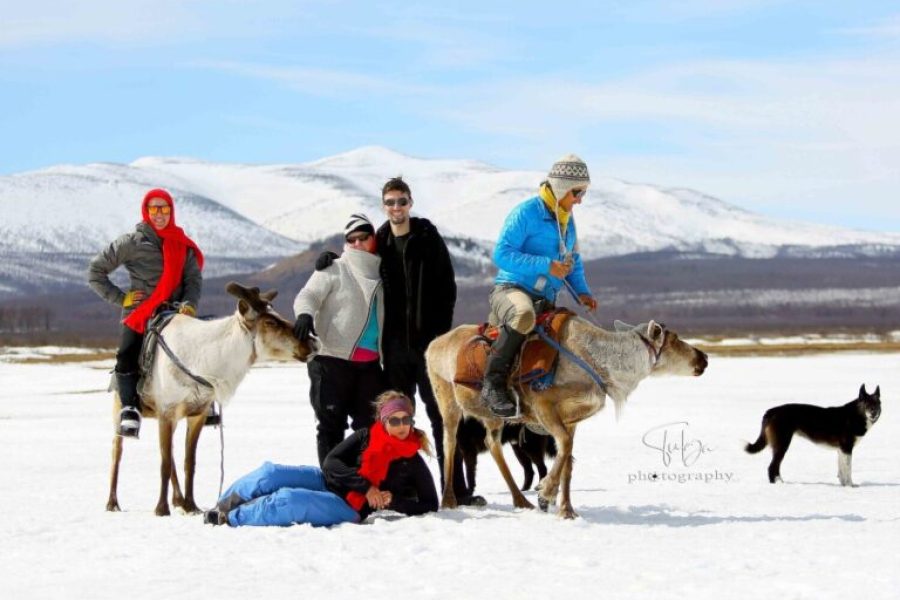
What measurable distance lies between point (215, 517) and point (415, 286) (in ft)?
6.52

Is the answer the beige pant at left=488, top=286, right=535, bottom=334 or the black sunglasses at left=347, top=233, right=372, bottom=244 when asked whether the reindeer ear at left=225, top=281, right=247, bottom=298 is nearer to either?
the black sunglasses at left=347, top=233, right=372, bottom=244

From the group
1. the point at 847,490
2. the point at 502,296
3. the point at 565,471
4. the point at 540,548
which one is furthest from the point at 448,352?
the point at 847,490

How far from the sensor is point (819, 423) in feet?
36.6

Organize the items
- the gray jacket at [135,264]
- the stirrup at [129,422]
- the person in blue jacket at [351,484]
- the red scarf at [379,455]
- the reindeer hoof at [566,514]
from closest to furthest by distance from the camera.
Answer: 1. the person in blue jacket at [351,484]
2. the red scarf at [379,455]
3. the reindeer hoof at [566,514]
4. the stirrup at [129,422]
5. the gray jacket at [135,264]

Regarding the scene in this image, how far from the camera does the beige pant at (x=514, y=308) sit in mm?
7711

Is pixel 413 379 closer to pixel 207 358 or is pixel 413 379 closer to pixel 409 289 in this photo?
pixel 409 289

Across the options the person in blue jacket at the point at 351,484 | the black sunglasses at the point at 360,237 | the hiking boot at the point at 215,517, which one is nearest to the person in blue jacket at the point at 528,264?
the person in blue jacket at the point at 351,484

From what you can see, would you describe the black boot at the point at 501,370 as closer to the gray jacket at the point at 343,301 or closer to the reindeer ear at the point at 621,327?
the reindeer ear at the point at 621,327

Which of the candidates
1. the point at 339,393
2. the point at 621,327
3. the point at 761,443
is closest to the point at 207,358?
the point at 339,393

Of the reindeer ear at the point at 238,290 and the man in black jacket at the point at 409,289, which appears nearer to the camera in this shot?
the reindeer ear at the point at 238,290

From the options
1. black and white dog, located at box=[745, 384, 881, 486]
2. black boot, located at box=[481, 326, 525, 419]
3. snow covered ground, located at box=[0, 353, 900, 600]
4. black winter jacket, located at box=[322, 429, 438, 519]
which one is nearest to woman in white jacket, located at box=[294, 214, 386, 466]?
black winter jacket, located at box=[322, 429, 438, 519]

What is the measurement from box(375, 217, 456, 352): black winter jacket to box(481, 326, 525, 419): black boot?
593mm

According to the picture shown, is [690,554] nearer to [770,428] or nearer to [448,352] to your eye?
[448,352]

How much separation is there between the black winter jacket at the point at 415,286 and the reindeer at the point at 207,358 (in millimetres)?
733
